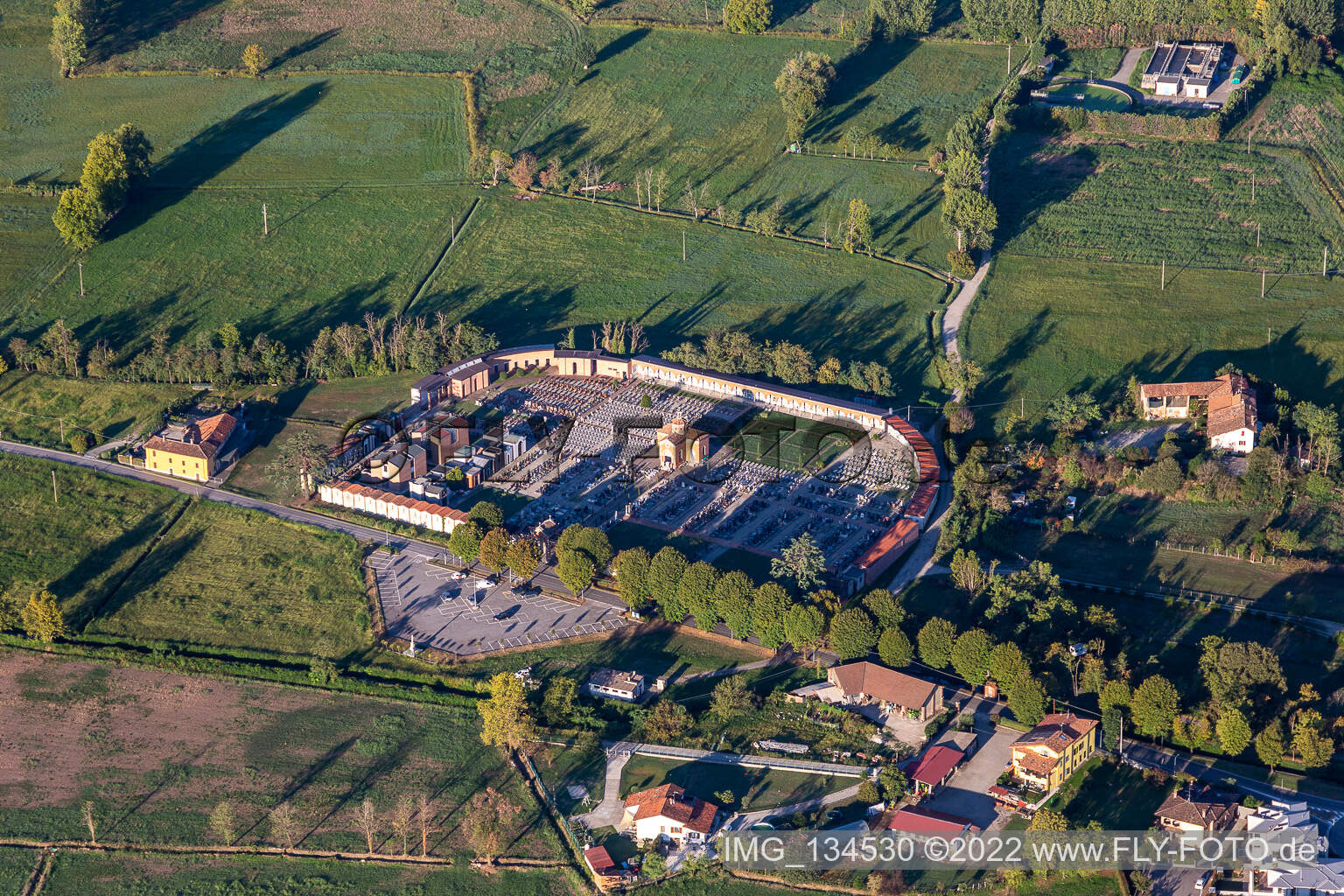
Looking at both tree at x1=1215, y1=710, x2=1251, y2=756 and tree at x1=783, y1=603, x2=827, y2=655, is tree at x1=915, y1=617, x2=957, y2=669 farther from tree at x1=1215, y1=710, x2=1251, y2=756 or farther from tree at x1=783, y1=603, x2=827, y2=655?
tree at x1=1215, y1=710, x2=1251, y2=756

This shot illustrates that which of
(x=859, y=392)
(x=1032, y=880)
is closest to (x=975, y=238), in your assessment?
(x=859, y=392)

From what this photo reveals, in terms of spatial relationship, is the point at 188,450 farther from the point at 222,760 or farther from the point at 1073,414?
the point at 1073,414

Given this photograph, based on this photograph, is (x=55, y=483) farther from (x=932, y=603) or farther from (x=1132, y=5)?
(x=1132, y=5)

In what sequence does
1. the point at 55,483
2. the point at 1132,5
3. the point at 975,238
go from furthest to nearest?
the point at 1132,5
the point at 975,238
the point at 55,483

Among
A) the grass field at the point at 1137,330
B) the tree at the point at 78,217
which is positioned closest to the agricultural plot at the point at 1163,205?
the grass field at the point at 1137,330

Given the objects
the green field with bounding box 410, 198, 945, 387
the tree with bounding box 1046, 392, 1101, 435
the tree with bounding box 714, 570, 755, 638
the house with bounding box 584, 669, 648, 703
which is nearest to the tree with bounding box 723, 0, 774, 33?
the green field with bounding box 410, 198, 945, 387

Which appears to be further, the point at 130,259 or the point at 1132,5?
the point at 1132,5
